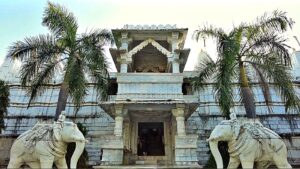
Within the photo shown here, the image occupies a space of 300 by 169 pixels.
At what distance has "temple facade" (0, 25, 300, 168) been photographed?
13930 mm

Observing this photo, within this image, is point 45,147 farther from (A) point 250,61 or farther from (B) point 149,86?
(A) point 250,61

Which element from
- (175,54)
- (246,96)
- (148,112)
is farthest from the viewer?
(175,54)

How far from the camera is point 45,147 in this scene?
9031mm

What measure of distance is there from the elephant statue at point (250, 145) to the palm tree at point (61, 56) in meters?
6.10

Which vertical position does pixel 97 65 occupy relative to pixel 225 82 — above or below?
above

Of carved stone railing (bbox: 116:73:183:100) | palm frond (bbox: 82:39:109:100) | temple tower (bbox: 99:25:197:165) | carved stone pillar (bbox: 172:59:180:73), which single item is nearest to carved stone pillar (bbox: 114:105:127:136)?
temple tower (bbox: 99:25:197:165)

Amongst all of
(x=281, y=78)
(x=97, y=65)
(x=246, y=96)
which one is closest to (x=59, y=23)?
(x=97, y=65)

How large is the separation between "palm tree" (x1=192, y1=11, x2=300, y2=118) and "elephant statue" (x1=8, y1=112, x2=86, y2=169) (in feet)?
19.4

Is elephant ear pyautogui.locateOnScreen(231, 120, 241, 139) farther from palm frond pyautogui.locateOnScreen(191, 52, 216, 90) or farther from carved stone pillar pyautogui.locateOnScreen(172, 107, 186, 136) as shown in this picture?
carved stone pillar pyautogui.locateOnScreen(172, 107, 186, 136)

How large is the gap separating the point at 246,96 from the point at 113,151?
616cm

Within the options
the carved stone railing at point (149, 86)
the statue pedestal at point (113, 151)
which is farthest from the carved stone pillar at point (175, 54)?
the statue pedestal at point (113, 151)

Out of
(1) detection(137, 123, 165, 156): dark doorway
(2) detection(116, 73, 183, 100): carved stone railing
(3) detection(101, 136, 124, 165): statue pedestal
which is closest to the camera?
(3) detection(101, 136, 124, 165): statue pedestal

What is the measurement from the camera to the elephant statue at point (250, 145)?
8.94 metres

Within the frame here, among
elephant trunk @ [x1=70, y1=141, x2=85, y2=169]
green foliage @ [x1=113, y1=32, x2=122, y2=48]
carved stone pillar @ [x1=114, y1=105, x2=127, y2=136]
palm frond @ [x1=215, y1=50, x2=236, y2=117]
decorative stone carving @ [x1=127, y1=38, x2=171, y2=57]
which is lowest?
elephant trunk @ [x1=70, y1=141, x2=85, y2=169]
